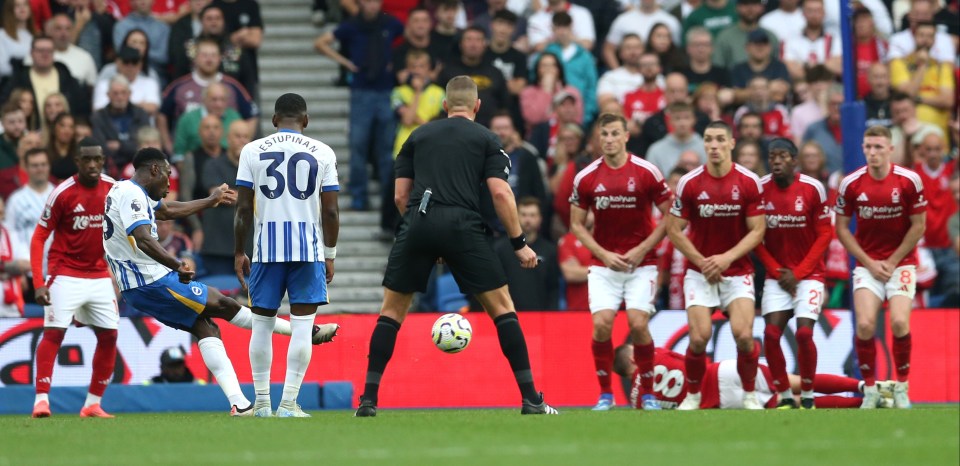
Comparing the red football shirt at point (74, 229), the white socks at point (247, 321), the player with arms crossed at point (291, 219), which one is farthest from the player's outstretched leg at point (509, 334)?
the red football shirt at point (74, 229)

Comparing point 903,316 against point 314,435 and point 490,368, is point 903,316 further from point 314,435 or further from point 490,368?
point 314,435

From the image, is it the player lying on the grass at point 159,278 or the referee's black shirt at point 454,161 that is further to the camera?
the player lying on the grass at point 159,278

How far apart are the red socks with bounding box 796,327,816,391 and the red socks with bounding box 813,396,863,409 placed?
20.8 inches

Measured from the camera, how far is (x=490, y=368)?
17.0 m

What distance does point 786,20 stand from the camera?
2233 cm

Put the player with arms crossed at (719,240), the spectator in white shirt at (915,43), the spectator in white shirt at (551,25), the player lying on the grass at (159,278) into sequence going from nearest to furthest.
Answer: the player lying on the grass at (159,278) → the player with arms crossed at (719,240) → the spectator in white shirt at (915,43) → the spectator in white shirt at (551,25)

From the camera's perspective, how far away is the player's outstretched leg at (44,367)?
46.2ft

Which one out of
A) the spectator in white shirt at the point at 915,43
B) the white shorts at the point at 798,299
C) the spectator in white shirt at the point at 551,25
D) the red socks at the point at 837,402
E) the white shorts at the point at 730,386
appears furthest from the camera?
the spectator in white shirt at the point at 551,25

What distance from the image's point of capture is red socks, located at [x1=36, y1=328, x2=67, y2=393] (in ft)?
46.2

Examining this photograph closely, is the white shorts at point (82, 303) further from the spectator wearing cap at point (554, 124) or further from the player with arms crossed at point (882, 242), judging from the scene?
the spectator wearing cap at point (554, 124)

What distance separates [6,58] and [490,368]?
8.18m

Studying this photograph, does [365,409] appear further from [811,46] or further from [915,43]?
[915,43]

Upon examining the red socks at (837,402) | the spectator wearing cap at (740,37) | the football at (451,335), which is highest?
the spectator wearing cap at (740,37)

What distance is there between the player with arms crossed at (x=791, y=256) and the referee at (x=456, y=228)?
3727 millimetres
